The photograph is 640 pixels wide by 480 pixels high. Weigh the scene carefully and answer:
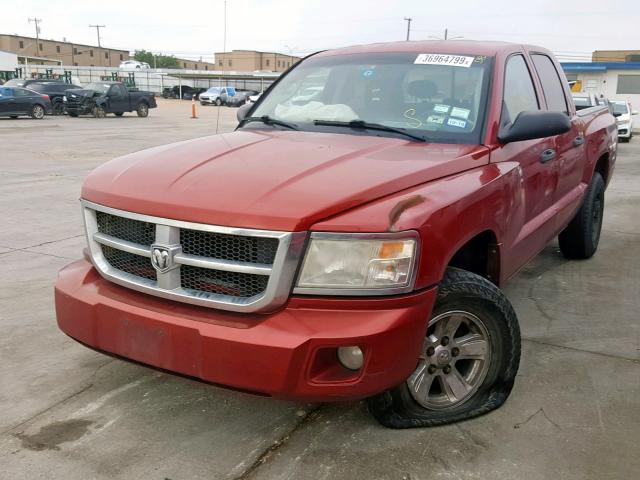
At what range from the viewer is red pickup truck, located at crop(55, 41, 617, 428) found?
7.70 feet

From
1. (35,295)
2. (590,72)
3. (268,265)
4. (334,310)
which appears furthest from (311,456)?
(590,72)

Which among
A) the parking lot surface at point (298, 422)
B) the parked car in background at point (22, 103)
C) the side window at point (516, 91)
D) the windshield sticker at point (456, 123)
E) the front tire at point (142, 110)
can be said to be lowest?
the front tire at point (142, 110)

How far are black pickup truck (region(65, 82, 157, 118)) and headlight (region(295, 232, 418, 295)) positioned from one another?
89.6 feet

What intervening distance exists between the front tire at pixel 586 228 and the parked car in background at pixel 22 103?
23.5 m

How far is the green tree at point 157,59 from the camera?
5056 inches

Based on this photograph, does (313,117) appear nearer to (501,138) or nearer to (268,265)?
(501,138)

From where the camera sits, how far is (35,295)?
4691 mm

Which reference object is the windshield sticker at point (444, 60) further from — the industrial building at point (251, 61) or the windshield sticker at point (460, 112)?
the industrial building at point (251, 61)

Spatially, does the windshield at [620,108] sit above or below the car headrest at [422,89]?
below

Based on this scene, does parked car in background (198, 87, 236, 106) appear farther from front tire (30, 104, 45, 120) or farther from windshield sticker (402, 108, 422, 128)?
windshield sticker (402, 108, 422, 128)

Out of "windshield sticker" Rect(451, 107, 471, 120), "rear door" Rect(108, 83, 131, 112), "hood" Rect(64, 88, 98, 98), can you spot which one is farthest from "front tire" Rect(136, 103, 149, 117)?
"windshield sticker" Rect(451, 107, 471, 120)

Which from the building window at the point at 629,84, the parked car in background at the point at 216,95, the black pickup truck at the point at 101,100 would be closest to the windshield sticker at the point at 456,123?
the black pickup truck at the point at 101,100

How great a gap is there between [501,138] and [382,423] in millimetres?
1594

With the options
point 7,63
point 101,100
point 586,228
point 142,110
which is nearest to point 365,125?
point 586,228
